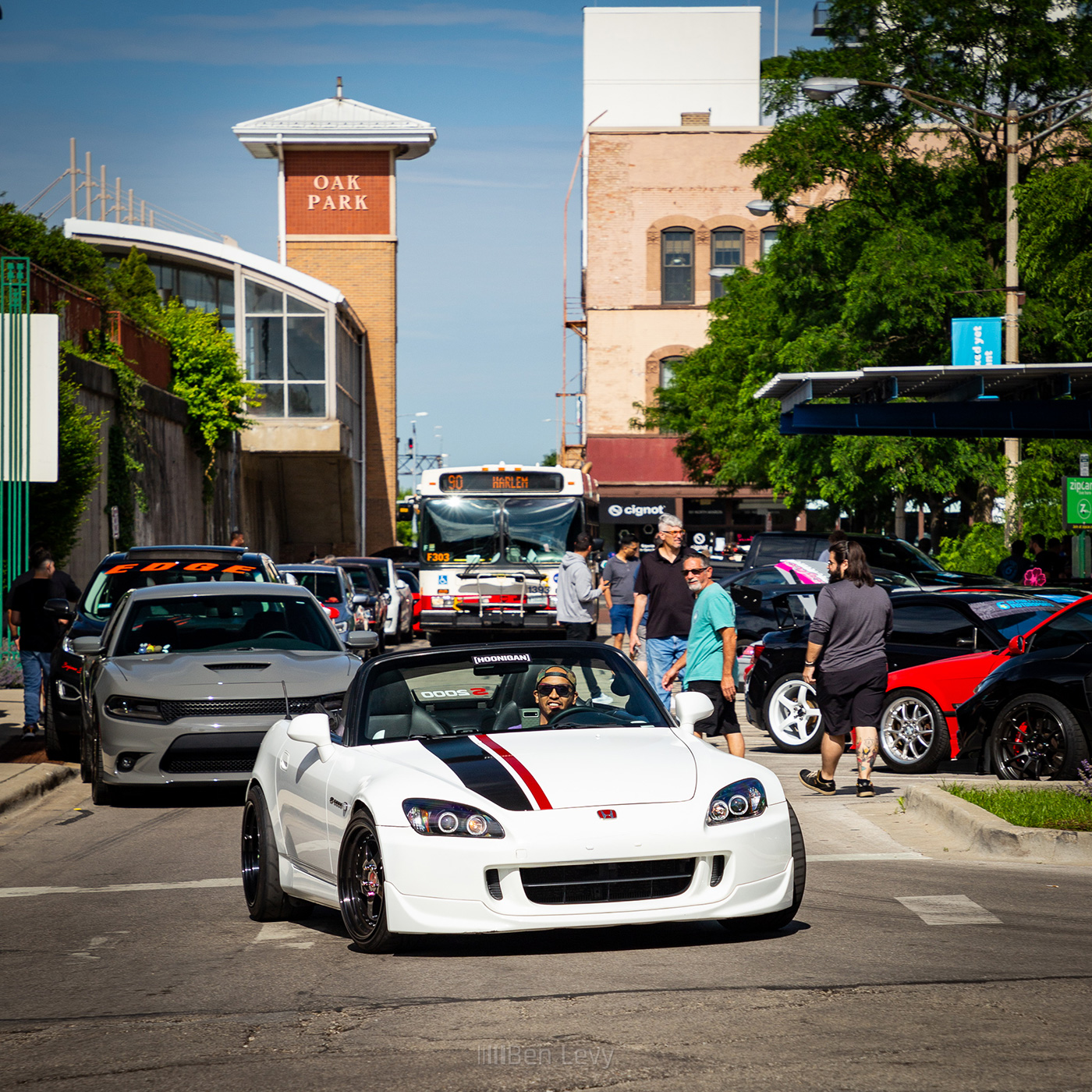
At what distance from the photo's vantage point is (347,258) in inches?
2279

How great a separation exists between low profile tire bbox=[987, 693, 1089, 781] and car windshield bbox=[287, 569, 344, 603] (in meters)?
14.7

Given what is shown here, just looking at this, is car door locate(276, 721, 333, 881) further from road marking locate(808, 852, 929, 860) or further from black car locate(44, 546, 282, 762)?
black car locate(44, 546, 282, 762)

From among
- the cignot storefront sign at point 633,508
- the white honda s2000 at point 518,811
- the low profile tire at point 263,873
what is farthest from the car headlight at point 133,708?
the cignot storefront sign at point 633,508

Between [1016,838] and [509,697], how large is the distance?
3297 millimetres

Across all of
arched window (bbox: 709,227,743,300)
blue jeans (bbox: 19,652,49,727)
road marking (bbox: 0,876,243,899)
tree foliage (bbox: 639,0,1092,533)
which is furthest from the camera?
arched window (bbox: 709,227,743,300)

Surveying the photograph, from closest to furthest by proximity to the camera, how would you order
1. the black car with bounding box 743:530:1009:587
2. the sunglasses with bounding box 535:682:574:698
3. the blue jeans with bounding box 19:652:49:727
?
the sunglasses with bounding box 535:682:574:698 → the blue jeans with bounding box 19:652:49:727 → the black car with bounding box 743:530:1009:587

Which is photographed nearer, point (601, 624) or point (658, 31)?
point (601, 624)

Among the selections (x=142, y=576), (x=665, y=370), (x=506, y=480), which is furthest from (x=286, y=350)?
(x=142, y=576)

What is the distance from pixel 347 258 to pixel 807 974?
176 ft

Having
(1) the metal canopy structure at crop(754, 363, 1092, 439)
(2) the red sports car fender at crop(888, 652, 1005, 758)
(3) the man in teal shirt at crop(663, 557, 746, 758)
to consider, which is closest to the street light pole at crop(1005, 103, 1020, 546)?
(1) the metal canopy structure at crop(754, 363, 1092, 439)

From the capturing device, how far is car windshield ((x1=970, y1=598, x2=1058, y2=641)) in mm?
13938

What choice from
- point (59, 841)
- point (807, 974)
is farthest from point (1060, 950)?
point (59, 841)

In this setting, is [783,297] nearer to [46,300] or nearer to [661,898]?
[46,300]

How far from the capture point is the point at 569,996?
5883 mm
